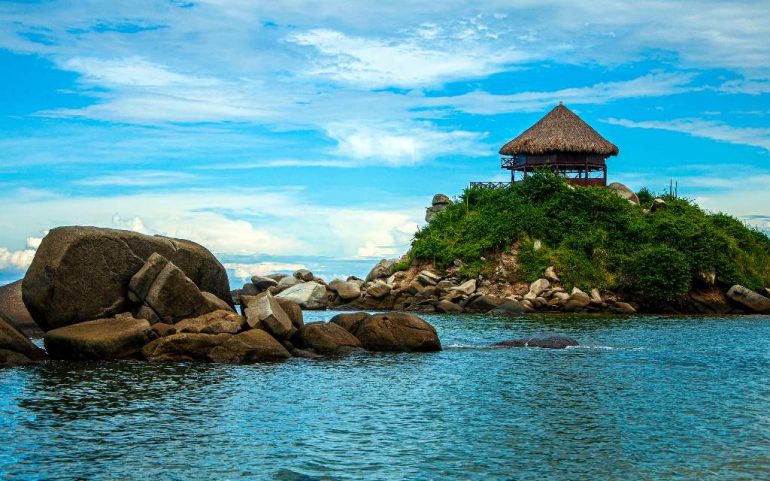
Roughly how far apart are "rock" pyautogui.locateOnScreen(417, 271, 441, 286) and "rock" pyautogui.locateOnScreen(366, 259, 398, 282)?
22.0 feet

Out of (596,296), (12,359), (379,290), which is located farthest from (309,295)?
(12,359)

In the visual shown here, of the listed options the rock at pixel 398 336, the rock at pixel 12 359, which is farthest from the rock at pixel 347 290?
the rock at pixel 12 359

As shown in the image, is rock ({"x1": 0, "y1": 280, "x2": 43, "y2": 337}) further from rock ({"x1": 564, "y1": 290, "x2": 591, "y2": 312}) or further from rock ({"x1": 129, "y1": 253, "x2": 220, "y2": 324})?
rock ({"x1": 564, "y1": 290, "x2": 591, "y2": 312})

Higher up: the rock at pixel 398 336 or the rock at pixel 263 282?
Answer: the rock at pixel 263 282

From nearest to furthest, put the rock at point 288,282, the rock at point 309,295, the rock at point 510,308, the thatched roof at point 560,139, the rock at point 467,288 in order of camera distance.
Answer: the rock at point 510,308
the rock at point 467,288
the rock at point 309,295
the rock at point 288,282
the thatched roof at point 560,139

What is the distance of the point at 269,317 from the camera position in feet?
85.4

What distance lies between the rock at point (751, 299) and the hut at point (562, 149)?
16.6 meters

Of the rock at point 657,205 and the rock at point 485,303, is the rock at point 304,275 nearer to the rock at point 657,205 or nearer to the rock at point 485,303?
the rock at point 485,303

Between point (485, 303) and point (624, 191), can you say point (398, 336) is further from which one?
point (624, 191)

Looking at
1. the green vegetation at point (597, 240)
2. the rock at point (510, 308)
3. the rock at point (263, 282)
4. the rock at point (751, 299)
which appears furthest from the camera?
the rock at point (263, 282)

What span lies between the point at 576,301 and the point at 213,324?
1241 inches

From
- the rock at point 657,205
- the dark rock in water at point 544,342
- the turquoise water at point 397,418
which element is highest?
the rock at point 657,205

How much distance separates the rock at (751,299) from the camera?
51688mm

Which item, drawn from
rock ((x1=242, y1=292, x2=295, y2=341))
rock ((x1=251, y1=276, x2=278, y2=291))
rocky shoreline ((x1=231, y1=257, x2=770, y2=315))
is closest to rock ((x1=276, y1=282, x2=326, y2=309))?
rocky shoreline ((x1=231, y1=257, x2=770, y2=315))
